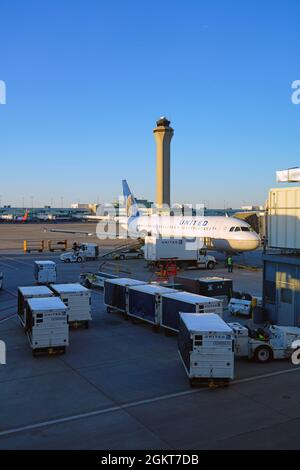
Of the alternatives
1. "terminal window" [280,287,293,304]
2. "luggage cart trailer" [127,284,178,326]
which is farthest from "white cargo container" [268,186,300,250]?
"luggage cart trailer" [127,284,178,326]

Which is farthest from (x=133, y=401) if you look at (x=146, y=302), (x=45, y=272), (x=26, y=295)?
(x=45, y=272)

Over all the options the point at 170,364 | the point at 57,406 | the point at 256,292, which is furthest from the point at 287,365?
the point at 256,292

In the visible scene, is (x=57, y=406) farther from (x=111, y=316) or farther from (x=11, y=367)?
(x=111, y=316)

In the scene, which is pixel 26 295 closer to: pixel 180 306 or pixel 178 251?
pixel 180 306

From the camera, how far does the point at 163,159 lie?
14475 centimetres

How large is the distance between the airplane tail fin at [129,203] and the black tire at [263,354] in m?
56.4

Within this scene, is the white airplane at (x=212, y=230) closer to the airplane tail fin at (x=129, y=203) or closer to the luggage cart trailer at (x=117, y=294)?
the airplane tail fin at (x=129, y=203)

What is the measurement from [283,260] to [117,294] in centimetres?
931

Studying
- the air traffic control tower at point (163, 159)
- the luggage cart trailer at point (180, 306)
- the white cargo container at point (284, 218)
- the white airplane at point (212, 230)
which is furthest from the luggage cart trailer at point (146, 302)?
the air traffic control tower at point (163, 159)

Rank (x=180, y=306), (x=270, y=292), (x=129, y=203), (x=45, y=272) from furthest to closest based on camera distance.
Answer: (x=129, y=203) → (x=45, y=272) → (x=270, y=292) → (x=180, y=306)

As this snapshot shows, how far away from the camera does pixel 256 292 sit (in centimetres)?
3422

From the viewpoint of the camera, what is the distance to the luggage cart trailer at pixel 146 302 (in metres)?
23.7

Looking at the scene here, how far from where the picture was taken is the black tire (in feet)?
61.7

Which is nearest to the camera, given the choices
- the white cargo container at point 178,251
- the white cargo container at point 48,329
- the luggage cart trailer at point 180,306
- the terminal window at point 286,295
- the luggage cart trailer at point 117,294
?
the white cargo container at point 48,329
